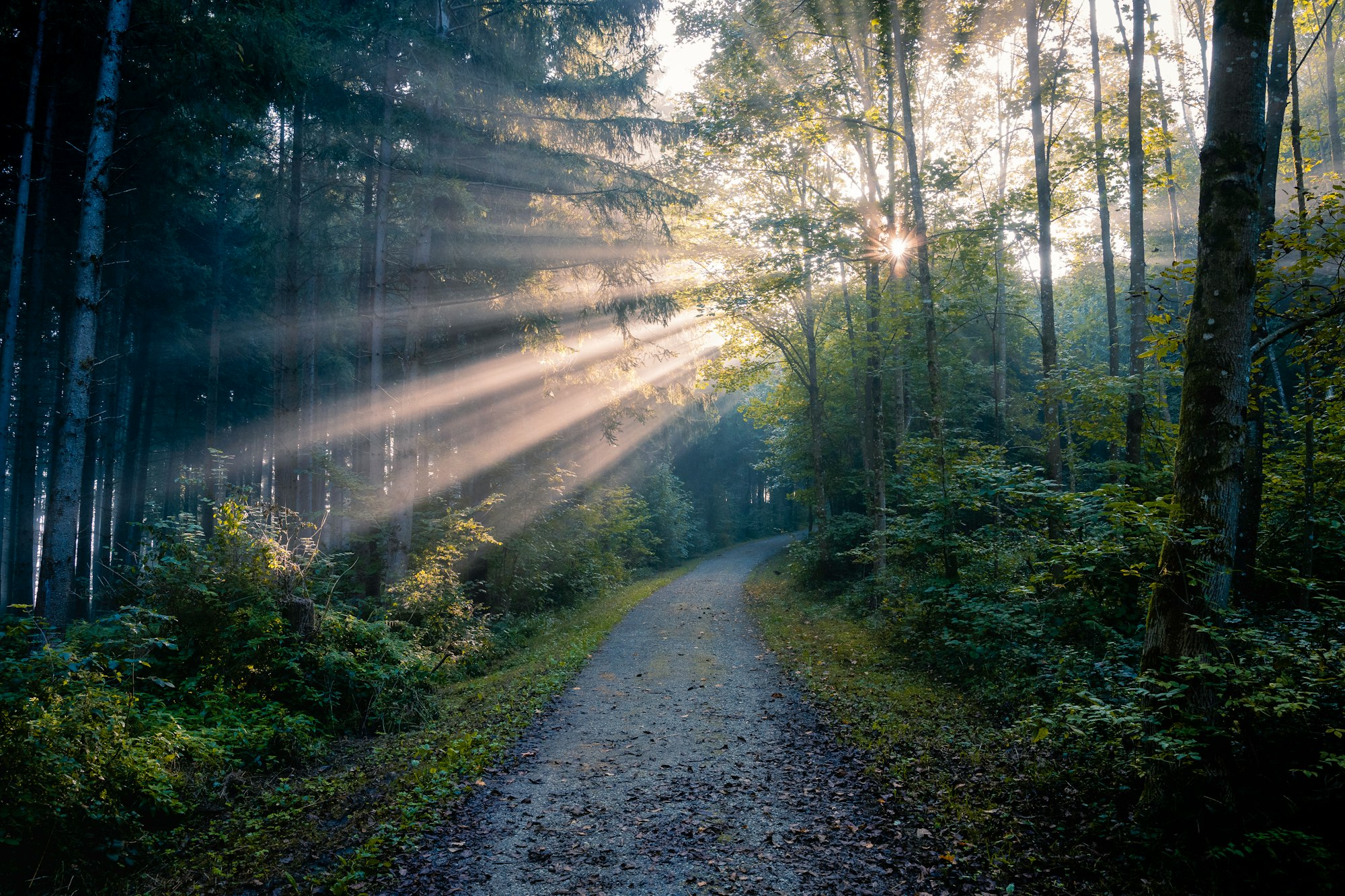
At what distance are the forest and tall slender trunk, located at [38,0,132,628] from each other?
0.26ft

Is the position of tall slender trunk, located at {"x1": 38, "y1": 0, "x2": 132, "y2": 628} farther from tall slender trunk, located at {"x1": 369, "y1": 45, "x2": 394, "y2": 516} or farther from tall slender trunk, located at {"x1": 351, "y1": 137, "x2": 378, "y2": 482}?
tall slender trunk, located at {"x1": 351, "y1": 137, "x2": 378, "y2": 482}

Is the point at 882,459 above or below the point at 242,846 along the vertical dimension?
above

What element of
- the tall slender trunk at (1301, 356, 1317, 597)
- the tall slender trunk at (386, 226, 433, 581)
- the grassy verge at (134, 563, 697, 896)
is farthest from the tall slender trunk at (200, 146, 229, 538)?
the tall slender trunk at (1301, 356, 1317, 597)

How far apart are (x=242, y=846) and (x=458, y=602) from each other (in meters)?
7.03

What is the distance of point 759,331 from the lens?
808 inches

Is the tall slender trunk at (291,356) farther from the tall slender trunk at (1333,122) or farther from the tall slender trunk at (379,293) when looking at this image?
the tall slender trunk at (1333,122)

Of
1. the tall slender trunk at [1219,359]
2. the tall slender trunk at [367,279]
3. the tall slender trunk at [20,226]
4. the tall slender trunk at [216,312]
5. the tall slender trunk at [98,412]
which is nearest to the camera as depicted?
the tall slender trunk at [1219,359]

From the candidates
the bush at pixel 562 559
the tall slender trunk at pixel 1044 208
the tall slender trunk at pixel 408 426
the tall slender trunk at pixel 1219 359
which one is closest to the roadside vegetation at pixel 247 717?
the tall slender trunk at pixel 408 426

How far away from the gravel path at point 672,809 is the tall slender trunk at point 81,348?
24.9ft

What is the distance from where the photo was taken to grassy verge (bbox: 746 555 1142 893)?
4.17 metres

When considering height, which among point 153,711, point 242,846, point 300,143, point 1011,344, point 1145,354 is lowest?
point 242,846

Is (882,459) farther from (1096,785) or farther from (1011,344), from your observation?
(1011,344)

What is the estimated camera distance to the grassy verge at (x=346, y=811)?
14.1 ft

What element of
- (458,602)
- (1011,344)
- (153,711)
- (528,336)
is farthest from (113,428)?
(1011,344)
